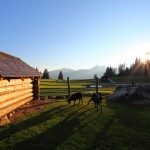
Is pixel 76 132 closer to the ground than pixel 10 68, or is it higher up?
closer to the ground

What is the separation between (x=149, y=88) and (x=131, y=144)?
14.8 meters

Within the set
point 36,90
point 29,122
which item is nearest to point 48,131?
point 29,122

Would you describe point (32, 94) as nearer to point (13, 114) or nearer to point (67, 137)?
point (13, 114)

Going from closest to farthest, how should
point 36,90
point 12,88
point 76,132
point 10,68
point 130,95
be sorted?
point 76,132, point 12,88, point 10,68, point 130,95, point 36,90

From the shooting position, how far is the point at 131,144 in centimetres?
896

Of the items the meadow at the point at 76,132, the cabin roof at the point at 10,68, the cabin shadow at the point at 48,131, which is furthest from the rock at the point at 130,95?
the cabin roof at the point at 10,68

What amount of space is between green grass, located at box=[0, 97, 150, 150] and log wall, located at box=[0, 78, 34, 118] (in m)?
1.42

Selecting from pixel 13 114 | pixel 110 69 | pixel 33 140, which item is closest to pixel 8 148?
pixel 33 140

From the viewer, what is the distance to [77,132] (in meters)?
10.1

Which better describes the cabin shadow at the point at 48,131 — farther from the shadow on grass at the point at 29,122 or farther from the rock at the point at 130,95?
the rock at the point at 130,95

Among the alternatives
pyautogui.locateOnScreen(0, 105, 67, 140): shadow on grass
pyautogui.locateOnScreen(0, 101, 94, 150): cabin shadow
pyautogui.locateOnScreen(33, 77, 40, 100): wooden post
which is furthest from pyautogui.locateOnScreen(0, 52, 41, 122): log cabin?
pyautogui.locateOnScreen(0, 101, 94, 150): cabin shadow

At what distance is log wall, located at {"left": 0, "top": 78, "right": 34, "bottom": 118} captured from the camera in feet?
40.9

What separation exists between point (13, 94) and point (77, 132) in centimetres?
643

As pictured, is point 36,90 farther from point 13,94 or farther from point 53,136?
point 53,136
